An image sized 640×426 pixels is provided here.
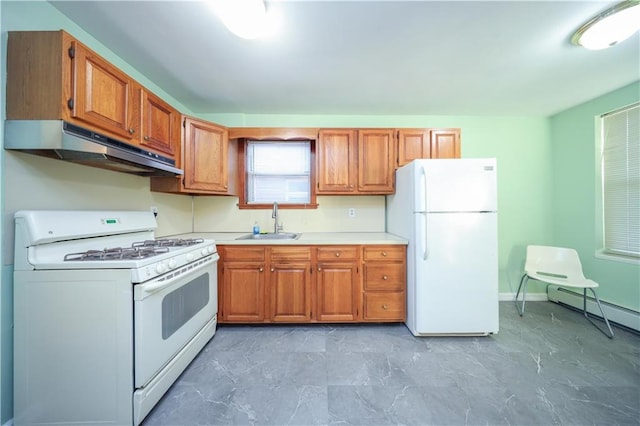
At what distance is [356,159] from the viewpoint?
2.60 metres

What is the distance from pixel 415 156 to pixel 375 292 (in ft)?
5.26

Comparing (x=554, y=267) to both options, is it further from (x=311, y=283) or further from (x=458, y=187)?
(x=311, y=283)

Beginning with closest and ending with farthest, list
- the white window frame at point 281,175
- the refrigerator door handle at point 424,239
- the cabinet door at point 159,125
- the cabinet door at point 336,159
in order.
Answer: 1. the cabinet door at point 159,125
2. the refrigerator door handle at point 424,239
3. the cabinet door at point 336,159
4. the white window frame at point 281,175

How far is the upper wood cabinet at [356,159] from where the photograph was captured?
8.50ft

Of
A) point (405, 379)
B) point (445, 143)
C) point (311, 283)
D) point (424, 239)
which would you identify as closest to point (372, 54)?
point (445, 143)

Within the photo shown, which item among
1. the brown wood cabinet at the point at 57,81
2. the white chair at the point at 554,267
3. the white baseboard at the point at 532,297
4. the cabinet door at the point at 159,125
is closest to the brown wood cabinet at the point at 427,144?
the white chair at the point at 554,267

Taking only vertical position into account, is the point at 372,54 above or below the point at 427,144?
above

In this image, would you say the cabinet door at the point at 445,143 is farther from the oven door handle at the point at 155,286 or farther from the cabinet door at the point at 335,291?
the oven door handle at the point at 155,286

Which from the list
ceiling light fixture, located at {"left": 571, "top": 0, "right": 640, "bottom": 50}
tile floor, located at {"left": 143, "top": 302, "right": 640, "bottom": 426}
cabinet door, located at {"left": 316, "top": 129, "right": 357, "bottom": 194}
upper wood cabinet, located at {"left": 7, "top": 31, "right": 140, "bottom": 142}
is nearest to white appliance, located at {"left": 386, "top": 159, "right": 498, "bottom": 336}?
tile floor, located at {"left": 143, "top": 302, "right": 640, "bottom": 426}

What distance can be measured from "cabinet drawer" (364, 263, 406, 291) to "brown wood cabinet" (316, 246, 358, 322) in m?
0.13

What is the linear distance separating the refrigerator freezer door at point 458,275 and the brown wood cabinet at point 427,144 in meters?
0.90

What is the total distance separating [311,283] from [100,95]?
2.10 meters

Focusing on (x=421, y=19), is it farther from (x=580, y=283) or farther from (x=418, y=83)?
(x=580, y=283)

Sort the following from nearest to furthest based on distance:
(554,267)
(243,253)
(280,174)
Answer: (243,253)
(554,267)
(280,174)
